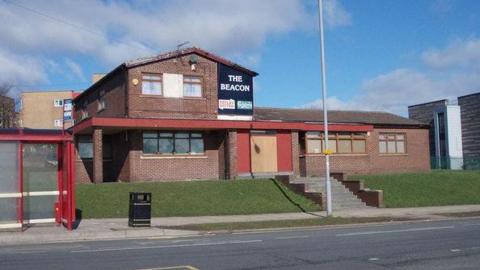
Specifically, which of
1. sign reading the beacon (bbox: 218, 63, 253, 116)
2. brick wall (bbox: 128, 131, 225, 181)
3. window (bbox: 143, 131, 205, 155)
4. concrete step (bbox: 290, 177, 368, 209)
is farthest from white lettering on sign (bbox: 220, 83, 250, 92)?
concrete step (bbox: 290, 177, 368, 209)

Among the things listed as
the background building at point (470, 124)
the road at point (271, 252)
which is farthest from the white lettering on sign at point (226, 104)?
the background building at point (470, 124)

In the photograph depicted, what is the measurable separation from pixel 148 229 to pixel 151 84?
548 inches

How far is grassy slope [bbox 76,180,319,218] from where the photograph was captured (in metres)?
23.4

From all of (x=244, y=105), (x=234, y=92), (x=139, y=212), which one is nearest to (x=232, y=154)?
(x=244, y=105)

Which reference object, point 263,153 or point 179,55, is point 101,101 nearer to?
point 179,55

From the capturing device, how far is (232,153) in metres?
31.1

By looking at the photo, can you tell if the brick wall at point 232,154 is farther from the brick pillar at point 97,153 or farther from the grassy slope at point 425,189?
the grassy slope at point 425,189

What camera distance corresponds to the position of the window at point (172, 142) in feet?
100

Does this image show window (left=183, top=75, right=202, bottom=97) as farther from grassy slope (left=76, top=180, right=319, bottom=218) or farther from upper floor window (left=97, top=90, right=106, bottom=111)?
upper floor window (left=97, top=90, right=106, bottom=111)

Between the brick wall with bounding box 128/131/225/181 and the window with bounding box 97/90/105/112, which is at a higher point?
the window with bounding box 97/90/105/112

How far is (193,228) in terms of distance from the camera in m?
19.0

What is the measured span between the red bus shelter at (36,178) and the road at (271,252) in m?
3.00

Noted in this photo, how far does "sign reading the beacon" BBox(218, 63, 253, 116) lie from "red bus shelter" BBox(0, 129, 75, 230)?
14339 mm

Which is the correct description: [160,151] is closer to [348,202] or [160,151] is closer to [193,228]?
[348,202]
